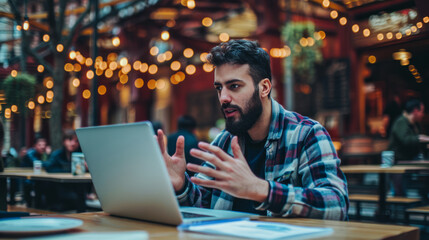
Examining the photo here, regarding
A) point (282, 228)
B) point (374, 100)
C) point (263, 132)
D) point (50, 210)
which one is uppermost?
point (374, 100)

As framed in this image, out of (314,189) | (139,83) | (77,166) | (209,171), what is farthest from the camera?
(139,83)

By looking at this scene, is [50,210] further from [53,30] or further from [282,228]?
[282,228]

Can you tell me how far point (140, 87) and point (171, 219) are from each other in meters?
13.7

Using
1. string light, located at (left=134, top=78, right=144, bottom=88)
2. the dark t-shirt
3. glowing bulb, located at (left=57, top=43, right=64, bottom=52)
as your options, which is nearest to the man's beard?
the dark t-shirt

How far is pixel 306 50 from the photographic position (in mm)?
7871

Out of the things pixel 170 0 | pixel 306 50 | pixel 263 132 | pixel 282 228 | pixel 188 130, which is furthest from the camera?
pixel 170 0

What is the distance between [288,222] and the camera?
51.3 inches

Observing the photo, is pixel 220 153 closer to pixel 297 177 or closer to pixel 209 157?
pixel 209 157

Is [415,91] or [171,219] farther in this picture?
[415,91]

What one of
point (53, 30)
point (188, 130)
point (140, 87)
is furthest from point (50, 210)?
point (140, 87)

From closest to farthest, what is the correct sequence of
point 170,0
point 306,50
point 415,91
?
1. point 306,50
2. point 415,91
3. point 170,0

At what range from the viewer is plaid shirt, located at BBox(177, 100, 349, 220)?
1.40 m

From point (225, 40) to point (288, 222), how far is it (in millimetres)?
10214

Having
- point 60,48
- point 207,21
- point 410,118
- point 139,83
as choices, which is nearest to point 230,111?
point 410,118
